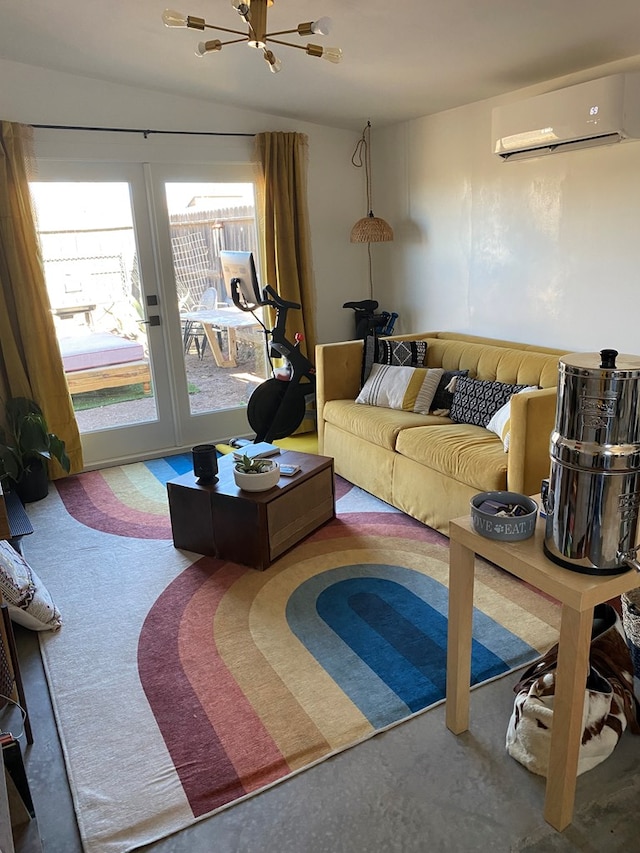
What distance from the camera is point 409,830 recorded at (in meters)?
1.65

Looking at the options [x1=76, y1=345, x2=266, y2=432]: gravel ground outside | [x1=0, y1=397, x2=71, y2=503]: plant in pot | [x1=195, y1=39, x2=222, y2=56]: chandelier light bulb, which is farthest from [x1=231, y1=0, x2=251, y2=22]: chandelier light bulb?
[x1=76, y1=345, x2=266, y2=432]: gravel ground outside

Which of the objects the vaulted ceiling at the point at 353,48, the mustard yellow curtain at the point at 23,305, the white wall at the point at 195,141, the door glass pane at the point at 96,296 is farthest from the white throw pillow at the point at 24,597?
the white wall at the point at 195,141

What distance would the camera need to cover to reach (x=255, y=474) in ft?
9.57

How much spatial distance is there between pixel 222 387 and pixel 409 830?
3.60 m

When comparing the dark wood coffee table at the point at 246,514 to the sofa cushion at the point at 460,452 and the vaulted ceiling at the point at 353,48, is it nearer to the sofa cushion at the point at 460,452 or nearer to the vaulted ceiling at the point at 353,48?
the sofa cushion at the point at 460,452

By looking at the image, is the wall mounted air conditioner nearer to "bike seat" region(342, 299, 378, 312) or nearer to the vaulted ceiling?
the vaulted ceiling

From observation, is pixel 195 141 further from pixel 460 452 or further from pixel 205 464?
pixel 460 452

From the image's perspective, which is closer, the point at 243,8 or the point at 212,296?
the point at 243,8

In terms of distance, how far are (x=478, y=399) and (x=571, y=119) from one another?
1.43 metres

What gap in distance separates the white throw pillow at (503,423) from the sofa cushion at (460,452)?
31 millimetres

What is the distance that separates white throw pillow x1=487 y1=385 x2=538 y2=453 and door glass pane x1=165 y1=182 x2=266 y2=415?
215 cm

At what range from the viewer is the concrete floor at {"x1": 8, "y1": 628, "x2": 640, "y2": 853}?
1.61m

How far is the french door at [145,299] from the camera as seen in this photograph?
411 centimetres

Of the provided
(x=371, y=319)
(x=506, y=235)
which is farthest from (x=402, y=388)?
(x=371, y=319)
